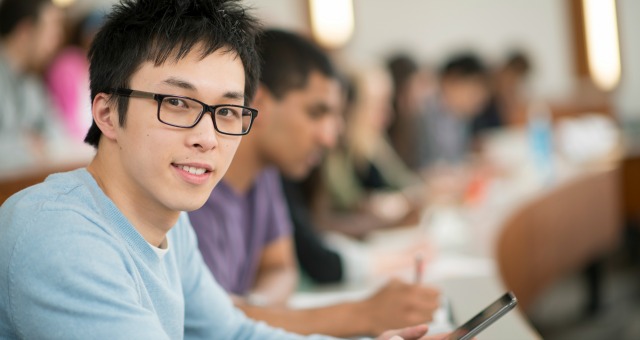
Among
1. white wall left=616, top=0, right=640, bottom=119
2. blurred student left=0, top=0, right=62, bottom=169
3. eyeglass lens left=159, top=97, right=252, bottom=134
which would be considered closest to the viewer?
eyeglass lens left=159, top=97, right=252, bottom=134

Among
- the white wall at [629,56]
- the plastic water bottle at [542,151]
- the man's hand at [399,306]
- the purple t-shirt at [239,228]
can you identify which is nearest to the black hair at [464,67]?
the plastic water bottle at [542,151]

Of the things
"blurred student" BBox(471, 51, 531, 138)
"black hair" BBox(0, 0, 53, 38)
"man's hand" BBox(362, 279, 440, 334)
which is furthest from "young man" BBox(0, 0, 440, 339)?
"blurred student" BBox(471, 51, 531, 138)

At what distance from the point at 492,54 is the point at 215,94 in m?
7.08

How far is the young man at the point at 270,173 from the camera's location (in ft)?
5.23

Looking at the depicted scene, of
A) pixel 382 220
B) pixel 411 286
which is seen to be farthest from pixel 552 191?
pixel 411 286

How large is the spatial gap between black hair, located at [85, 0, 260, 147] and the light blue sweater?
4.8 inches

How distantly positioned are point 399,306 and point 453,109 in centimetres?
396

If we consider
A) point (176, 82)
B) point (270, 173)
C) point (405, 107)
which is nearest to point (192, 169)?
point (176, 82)

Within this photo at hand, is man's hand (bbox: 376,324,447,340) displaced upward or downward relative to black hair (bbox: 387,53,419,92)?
downward

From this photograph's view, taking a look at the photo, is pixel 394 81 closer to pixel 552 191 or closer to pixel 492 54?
pixel 552 191

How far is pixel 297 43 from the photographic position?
1.77 meters

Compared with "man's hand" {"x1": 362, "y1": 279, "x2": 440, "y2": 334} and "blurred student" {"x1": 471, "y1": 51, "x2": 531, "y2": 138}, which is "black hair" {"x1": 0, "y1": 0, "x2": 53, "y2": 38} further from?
"blurred student" {"x1": 471, "y1": 51, "x2": 531, "y2": 138}

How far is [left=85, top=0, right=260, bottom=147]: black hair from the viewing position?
0.89m

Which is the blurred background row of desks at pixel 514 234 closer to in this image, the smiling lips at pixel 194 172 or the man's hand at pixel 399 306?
the man's hand at pixel 399 306
